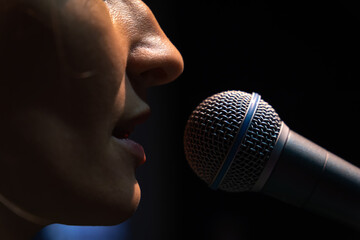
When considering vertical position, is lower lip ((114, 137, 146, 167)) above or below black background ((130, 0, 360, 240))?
above

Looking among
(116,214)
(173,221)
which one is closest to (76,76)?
(116,214)

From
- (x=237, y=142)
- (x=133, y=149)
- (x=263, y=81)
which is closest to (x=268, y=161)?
(x=237, y=142)

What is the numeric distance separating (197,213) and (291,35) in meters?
0.79

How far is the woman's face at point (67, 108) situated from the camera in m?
0.56

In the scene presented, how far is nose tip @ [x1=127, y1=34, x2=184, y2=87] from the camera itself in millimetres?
659

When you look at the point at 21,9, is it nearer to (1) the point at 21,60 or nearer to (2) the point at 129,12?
(1) the point at 21,60

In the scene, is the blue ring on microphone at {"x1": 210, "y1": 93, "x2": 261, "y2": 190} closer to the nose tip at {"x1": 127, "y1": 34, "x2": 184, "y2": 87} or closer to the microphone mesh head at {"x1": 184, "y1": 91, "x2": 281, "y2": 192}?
the microphone mesh head at {"x1": 184, "y1": 91, "x2": 281, "y2": 192}

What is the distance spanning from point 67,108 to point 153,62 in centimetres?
17

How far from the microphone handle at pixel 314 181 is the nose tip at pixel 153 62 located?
29cm

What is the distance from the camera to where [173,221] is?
5.47 feet

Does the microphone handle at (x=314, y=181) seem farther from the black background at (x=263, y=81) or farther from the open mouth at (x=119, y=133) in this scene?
the black background at (x=263, y=81)

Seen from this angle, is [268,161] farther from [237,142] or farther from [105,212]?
[105,212]

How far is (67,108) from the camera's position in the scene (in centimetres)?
58

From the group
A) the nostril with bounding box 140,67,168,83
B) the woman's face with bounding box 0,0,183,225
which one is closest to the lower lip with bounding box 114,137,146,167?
the woman's face with bounding box 0,0,183,225
